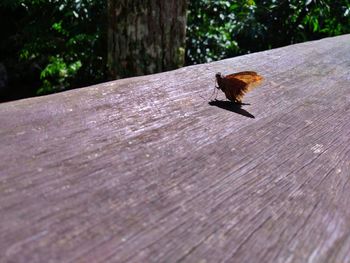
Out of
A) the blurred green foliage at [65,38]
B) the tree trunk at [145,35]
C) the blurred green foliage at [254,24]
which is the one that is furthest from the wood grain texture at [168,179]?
the blurred green foliage at [254,24]

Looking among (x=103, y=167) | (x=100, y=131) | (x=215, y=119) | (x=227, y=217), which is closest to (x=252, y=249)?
(x=227, y=217)

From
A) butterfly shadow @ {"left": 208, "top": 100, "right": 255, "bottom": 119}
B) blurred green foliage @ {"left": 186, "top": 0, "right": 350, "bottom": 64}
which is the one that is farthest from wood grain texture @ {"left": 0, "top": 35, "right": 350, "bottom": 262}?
blurred green foliage @ {"left": 186, "top": 0, "right": 350, "bottom": 64}

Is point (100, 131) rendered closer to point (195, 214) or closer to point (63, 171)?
point (63, 171)

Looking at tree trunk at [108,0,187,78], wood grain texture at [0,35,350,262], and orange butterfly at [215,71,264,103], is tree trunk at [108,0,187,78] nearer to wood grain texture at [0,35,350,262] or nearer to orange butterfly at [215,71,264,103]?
orange butterfly at [215,71,264,103]

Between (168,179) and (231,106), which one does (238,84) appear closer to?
(231,106)

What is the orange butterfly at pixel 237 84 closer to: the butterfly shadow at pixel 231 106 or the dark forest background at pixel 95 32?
the butterfly shadow at pixel 231 106

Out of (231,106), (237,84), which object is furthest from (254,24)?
(231,106)
